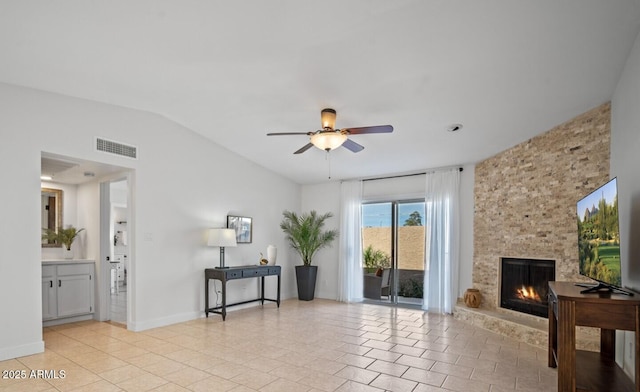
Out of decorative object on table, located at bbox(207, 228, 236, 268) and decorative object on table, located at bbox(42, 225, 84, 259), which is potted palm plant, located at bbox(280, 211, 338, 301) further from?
decorative object on table, located at bbox(42, 225, 84, 259)

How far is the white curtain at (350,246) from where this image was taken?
24.3 feet

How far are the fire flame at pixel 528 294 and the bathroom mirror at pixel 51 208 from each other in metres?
7.09

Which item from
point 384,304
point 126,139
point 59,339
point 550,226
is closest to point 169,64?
point 126,139

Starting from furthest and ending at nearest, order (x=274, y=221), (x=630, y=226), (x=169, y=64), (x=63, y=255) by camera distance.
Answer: (x=274, y=221) < (x=63, y=255) < (x=169, y=64) < (x=630, y=226)

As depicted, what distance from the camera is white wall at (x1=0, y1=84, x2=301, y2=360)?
13.0 feet

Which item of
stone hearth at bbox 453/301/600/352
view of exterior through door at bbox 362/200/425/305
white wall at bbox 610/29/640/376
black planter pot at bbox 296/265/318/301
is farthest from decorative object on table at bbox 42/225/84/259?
white wall at bbox 610/29/640/376

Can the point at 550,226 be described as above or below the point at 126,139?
below

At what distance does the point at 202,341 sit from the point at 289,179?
423cm

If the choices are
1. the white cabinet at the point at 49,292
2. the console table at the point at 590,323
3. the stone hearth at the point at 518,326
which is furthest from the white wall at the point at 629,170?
the white cabinet at the point at 49,292

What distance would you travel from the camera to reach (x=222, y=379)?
331cm

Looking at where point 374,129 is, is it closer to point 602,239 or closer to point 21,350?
point 602,239

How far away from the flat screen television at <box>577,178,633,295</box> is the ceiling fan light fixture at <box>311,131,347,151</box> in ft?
7.74

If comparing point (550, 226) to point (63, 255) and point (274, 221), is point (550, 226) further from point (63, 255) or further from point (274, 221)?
point (63, 255)

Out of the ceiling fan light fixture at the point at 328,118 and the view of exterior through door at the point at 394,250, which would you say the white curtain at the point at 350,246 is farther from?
the ceiling fan light fixture at the point at 328,118
